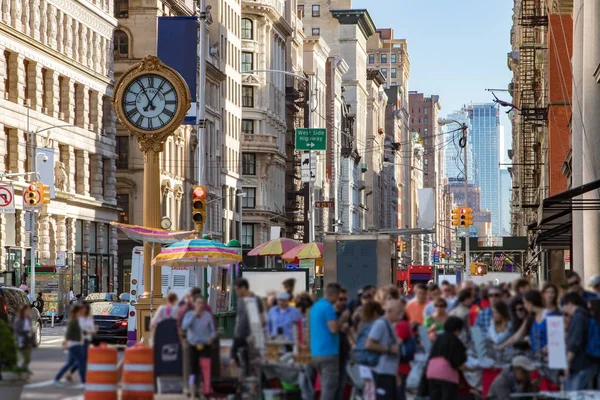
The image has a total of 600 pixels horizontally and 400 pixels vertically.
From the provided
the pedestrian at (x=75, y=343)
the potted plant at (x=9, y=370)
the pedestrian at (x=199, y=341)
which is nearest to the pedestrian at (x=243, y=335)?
the pedestrian at (x=199, y=341)

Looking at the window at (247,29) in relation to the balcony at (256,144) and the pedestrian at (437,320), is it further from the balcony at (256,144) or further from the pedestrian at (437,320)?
the pedestrian at (437,320)

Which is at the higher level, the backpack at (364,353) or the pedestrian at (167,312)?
the pedestrian at (167,312)

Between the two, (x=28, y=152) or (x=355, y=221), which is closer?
(x=28, y=152)

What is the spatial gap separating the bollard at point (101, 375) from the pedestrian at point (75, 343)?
761 millimetres

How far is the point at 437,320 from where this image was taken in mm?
18969

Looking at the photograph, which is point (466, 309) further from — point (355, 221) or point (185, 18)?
point (355, 221)

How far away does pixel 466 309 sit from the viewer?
19297mm

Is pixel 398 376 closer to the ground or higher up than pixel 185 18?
closer to the ground

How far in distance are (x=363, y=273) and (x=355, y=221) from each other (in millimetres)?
137630

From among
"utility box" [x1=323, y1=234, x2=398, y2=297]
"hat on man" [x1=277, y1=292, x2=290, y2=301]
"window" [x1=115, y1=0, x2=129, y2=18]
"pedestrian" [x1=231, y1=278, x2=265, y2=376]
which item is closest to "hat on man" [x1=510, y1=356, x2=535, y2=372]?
"hat on man" [x1=277, y1=292, x2=290, y2=301]

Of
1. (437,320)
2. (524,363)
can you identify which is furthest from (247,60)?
(524,363)

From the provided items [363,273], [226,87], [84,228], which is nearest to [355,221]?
[226,87]

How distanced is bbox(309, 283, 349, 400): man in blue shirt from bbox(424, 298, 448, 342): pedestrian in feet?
4.08

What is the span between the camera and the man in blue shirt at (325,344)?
61.7 ft
